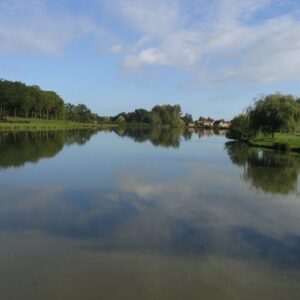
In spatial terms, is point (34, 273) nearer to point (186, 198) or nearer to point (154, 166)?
point (186, 198)

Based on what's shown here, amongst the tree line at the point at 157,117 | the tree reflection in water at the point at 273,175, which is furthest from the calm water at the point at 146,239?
the tree line at the point at 157,117

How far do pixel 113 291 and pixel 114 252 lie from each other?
5.51 ft

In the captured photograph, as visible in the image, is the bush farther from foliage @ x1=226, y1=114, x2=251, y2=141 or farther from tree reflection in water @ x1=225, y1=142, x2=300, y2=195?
foliage @ x1=226, y1=114, x2=251, y2=141

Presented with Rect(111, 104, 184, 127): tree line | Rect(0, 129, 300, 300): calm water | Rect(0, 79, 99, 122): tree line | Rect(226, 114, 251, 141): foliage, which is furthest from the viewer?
Rect(111, 104, 184, 127): tree line

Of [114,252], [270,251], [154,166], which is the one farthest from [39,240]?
[154,166]

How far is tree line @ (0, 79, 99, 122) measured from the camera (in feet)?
289

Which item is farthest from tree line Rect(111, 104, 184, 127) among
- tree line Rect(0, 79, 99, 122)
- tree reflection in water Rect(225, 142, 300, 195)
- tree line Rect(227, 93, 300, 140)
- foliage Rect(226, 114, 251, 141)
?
tree reflection in water Rect(225, 142, 300, 195)

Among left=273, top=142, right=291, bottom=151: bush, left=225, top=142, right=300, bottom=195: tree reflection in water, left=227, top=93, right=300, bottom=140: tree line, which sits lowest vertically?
left=225, top=142, right=300, bottom=195: tree reflection in water

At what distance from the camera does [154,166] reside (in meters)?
23.2

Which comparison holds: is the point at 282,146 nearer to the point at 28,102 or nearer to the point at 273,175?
the point at 273,175

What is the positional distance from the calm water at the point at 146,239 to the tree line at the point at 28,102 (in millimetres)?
76111

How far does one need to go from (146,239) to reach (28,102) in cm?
8759

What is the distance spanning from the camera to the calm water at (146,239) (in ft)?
21.0

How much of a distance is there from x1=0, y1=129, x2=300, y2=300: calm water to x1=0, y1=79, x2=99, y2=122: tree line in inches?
2996
